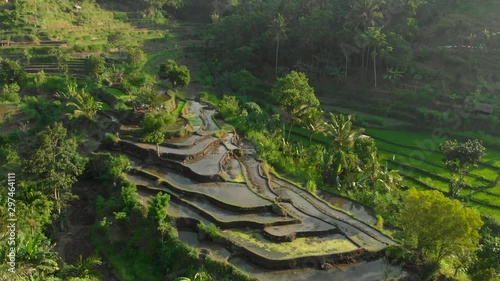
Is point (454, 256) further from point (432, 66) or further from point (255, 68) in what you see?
point (255, 68)

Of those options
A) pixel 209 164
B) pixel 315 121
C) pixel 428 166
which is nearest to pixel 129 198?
pixel 209 164

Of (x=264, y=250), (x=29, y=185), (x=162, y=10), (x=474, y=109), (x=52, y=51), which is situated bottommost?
(x=264, y=250)

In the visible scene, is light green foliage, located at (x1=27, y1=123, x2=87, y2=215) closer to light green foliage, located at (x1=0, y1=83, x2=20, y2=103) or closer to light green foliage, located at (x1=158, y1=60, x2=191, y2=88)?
light green foliage, located at (x1=0, y1=83, x2=20, y2=103)

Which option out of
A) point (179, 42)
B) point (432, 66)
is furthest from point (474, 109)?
point (179, 42)

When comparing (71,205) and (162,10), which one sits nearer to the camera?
(71,205)

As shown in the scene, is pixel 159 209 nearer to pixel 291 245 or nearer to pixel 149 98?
pixel 291 245

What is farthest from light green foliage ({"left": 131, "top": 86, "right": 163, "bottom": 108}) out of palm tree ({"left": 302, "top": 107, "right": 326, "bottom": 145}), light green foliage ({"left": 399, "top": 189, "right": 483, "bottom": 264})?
light green foliage ({"left": 399, "top": 189, "right": 483, "bottom": 264})

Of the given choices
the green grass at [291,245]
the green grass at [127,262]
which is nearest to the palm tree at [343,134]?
the green grass at [291,245]
